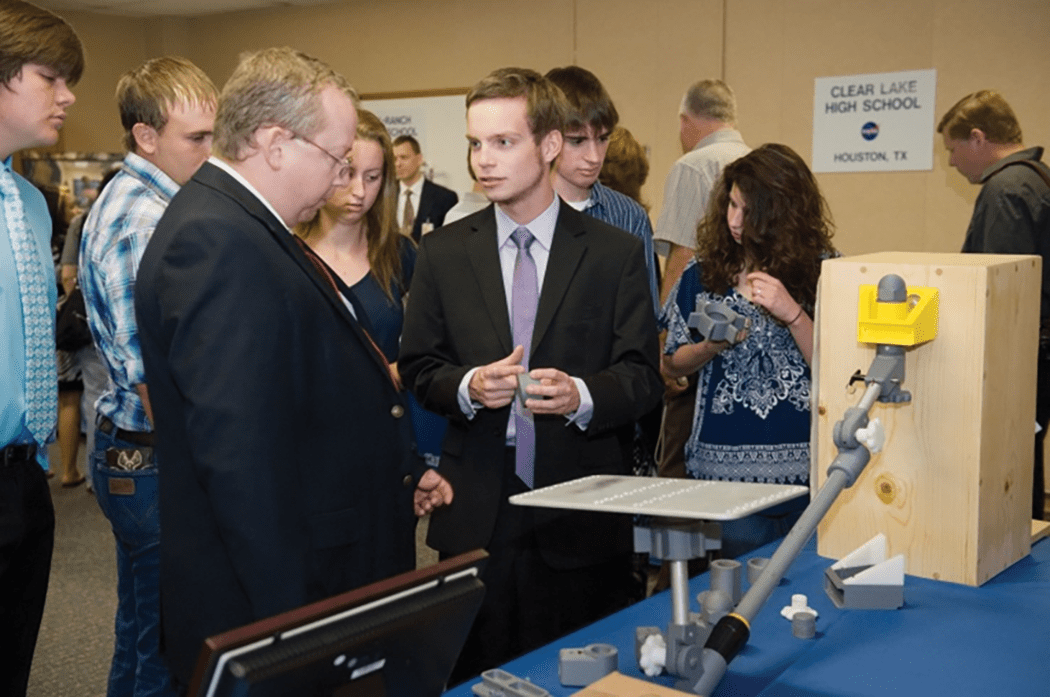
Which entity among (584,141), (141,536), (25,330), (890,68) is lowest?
(141,536)

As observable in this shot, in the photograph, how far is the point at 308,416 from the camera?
1.51 meters

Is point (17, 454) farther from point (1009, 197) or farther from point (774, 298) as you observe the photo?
point (1009, 197)

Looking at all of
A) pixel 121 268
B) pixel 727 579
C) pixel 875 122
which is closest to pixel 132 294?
pixel 121 268

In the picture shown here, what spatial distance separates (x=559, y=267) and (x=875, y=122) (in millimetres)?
4070

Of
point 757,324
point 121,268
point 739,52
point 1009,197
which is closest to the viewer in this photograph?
point 121,268

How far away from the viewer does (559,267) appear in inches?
84.5

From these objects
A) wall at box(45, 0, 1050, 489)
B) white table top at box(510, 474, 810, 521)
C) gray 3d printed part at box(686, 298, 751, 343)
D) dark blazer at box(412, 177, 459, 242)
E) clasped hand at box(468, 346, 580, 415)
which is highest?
wall at box(45, 0, 1050, 489)

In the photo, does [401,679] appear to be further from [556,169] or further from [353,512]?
[556,169]

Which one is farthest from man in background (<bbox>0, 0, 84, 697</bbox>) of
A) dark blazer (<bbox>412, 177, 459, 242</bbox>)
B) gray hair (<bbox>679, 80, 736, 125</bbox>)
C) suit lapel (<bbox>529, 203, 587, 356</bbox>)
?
dark blazer (<bbox>412, 177, 459, 242</bbox>)

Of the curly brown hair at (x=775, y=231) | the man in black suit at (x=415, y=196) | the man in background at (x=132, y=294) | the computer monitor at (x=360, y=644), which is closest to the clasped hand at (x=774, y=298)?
the curly brown hair at (x=775, y=231)

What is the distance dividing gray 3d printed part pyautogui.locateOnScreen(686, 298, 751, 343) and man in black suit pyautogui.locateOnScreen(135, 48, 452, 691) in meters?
0.51

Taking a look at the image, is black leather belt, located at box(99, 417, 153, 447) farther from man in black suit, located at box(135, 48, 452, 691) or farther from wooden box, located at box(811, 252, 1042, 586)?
wooden box, located at box(811, 252, 1042, 586)

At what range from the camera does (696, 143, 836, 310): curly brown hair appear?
241cm

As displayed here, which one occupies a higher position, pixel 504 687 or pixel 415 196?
pixel 415 196
